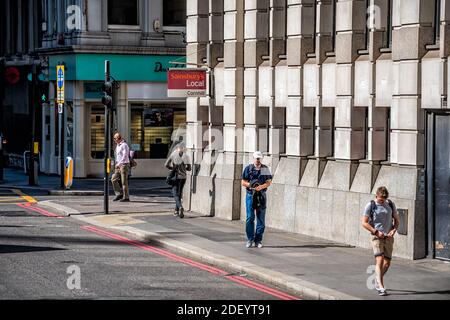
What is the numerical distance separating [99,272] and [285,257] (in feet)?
12.8

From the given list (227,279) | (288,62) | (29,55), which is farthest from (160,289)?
(29,55)

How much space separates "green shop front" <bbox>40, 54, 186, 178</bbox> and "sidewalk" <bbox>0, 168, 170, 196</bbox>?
3.22 ft

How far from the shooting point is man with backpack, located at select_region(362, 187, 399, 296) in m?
17.3

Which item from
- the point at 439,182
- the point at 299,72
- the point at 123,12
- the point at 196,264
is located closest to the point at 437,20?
the point at 439,182

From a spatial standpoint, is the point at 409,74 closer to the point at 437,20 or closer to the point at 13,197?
the point at 437,20

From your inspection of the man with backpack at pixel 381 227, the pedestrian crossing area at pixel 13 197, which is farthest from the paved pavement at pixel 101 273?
the pedestrian crossing area at pixel 13 197

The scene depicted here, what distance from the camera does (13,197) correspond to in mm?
35094

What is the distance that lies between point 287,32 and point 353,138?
381 cm

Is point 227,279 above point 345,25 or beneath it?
beneath

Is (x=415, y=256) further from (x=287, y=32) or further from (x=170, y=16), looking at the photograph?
(x=170, y=16)

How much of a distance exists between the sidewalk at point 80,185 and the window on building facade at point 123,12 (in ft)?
20.2

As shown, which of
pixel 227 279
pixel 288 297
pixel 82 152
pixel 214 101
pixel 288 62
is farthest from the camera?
pixel 82 152

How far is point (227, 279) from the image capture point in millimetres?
19156

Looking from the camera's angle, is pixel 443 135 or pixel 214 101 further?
pixel 214 101
